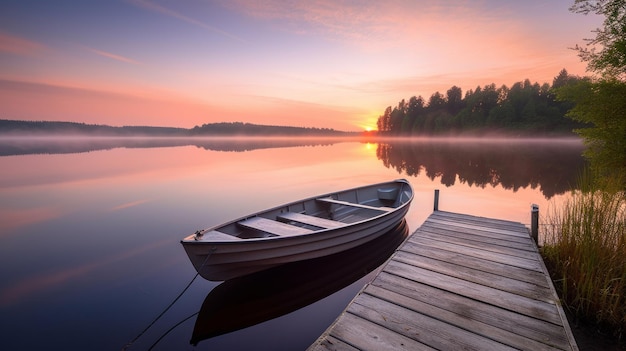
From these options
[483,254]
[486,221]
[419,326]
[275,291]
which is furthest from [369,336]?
[486,221]

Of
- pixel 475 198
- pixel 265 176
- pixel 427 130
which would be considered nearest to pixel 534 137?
pixel 427 130

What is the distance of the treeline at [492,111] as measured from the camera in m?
64.9

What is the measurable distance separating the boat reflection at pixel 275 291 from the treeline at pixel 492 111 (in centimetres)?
6510

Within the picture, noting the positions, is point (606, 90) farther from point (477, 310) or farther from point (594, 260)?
point (477, 310)

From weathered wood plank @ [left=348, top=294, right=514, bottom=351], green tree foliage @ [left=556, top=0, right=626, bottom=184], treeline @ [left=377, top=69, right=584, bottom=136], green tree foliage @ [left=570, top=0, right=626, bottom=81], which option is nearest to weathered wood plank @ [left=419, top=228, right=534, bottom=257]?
weathered wood plank @ [left=348, top=294, right=514, bottom=351]

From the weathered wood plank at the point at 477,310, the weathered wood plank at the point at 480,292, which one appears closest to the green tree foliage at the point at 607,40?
the weathered wood plank at the point at 480,292

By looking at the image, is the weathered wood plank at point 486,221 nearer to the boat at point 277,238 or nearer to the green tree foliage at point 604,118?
the boat at point 277,238

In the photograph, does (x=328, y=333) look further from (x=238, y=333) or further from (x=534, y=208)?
(x=534, y=208)

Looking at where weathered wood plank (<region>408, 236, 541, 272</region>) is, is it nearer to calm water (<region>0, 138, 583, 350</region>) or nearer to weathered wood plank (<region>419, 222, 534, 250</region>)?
weathered wood plank (<region>419, 222, 534, 250</region>)

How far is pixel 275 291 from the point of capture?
5777mm

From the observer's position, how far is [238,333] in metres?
4.74

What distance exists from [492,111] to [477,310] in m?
83.8

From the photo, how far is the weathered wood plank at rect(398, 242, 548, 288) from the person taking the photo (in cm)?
416

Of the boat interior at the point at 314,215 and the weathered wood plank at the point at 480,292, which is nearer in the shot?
the weathered wood plank at the point at 480,292
